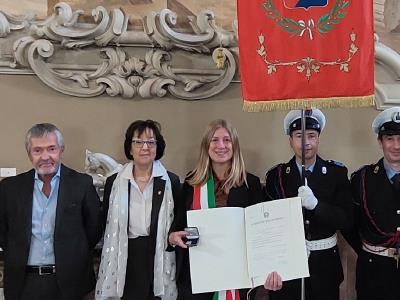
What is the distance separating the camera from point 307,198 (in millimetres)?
2271

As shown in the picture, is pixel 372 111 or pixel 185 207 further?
pixel 372 111

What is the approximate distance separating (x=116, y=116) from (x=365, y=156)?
1.42 metres

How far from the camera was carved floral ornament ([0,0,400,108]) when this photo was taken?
9.47ft

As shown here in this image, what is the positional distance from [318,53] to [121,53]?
3.63ft

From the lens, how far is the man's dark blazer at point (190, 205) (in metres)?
2.35

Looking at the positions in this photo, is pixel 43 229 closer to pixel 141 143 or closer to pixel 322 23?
pixel 141 143

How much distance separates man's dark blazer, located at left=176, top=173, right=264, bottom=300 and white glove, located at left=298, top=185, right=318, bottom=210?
0.64 feet

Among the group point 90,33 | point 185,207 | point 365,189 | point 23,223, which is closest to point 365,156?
point 365,189

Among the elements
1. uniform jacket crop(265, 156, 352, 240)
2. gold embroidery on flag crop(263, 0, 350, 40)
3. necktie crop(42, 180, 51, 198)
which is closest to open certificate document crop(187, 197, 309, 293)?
uniform jacket crop(265, 156, 352, 240)

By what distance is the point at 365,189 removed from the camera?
2.49 m

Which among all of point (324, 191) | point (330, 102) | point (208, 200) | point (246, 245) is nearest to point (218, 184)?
point (208, 200)

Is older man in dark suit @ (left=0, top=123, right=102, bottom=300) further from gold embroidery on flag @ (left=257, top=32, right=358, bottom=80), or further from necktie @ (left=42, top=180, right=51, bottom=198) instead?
gold embroidery on flag @ (left=257, top=32, right=358, bottom=80)

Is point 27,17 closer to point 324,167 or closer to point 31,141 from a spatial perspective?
point 31,141

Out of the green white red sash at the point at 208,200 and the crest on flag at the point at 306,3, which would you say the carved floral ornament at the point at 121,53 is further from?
the green white red sash at the point at 208,200
